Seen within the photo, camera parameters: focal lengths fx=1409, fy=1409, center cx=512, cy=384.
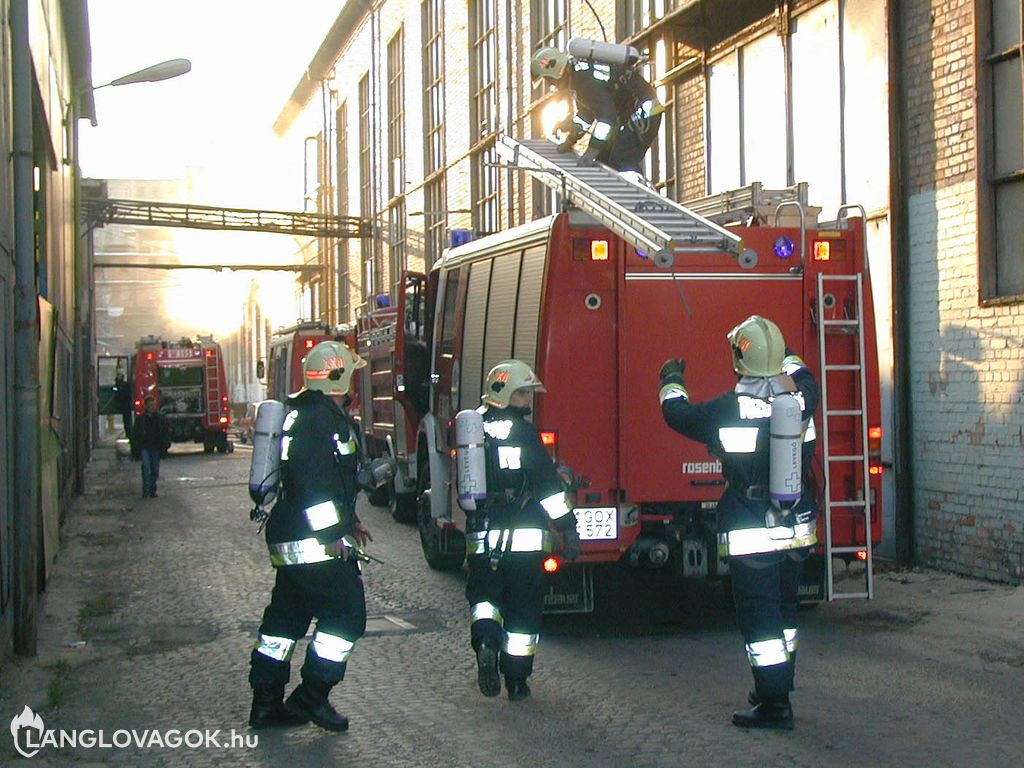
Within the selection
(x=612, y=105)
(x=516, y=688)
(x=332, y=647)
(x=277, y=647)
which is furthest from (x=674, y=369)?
(x=612, y=105)

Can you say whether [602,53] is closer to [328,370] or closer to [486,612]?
[328,370]

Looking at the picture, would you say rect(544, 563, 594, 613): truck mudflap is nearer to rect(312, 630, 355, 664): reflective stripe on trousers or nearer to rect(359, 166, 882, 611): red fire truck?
rect(359, 166, 882, 611): red fire truck

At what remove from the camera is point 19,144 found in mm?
9094

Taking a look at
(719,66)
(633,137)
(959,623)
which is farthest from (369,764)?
(719,66)

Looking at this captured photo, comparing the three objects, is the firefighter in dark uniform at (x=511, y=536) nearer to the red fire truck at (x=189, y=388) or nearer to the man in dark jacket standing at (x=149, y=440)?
the man in dark jacket standing at (x=149, y=440)

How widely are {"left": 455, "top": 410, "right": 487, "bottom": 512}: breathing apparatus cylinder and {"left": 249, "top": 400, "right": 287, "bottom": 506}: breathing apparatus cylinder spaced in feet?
3.36

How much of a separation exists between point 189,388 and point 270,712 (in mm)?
29740

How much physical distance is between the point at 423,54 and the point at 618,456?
967 inches

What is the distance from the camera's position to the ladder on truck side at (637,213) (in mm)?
8266

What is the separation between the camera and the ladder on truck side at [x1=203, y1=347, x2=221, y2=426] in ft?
115

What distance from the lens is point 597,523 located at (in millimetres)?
9047

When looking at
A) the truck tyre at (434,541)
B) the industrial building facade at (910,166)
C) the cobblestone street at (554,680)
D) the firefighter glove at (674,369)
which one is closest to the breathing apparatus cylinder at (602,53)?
the industrial building facade at (910,166)

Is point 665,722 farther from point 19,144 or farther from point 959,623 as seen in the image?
point 19,144

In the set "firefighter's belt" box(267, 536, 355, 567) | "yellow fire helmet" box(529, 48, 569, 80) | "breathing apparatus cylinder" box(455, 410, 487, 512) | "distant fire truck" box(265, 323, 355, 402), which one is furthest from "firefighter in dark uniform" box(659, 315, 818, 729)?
"distant fire truck" box(265, 323, 355, 402)
